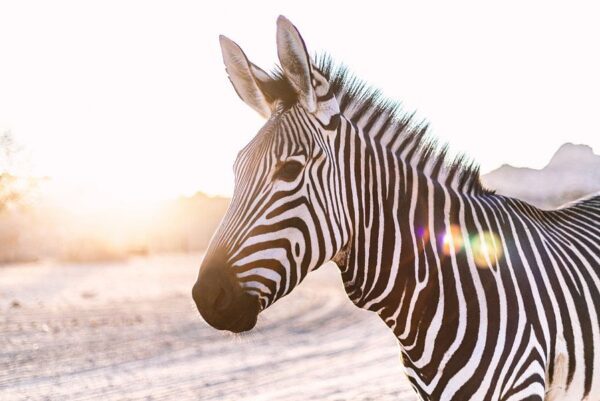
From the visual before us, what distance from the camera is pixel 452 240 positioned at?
100 inches

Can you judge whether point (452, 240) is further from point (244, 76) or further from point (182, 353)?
point (182, 353)

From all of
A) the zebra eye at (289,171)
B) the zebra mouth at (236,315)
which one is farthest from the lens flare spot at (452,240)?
the zebra mouth at (236,315)

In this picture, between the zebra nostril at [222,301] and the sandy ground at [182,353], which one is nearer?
the zebra nostril at [222,301]

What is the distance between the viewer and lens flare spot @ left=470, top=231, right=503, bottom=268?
2510mm

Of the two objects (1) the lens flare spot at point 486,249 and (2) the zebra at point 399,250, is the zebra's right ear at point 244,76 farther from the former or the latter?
(1) the lens flare spot at point 486,249

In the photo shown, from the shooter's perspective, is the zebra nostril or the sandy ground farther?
the sandy ground

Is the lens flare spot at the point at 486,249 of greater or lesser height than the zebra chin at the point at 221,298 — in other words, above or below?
above

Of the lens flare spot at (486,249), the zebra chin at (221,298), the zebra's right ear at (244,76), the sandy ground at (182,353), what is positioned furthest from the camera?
the sandy ground at (182,353)

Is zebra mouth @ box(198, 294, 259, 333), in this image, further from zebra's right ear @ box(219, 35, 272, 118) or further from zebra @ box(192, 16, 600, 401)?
zebra's right ear @ box(219, 35, 272, 118)

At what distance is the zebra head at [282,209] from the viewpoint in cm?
225

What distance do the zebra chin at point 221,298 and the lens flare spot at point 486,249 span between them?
3.22 feet

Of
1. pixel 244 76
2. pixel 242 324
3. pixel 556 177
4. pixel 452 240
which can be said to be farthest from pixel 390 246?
pixel 556 177

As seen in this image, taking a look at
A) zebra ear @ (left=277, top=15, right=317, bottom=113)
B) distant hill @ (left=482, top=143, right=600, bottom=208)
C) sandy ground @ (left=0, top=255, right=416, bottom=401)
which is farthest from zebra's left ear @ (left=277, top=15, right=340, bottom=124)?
distant hill @ (left=482, top=143, right=600, bottom=208)

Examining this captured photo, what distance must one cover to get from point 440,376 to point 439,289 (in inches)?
13.7
